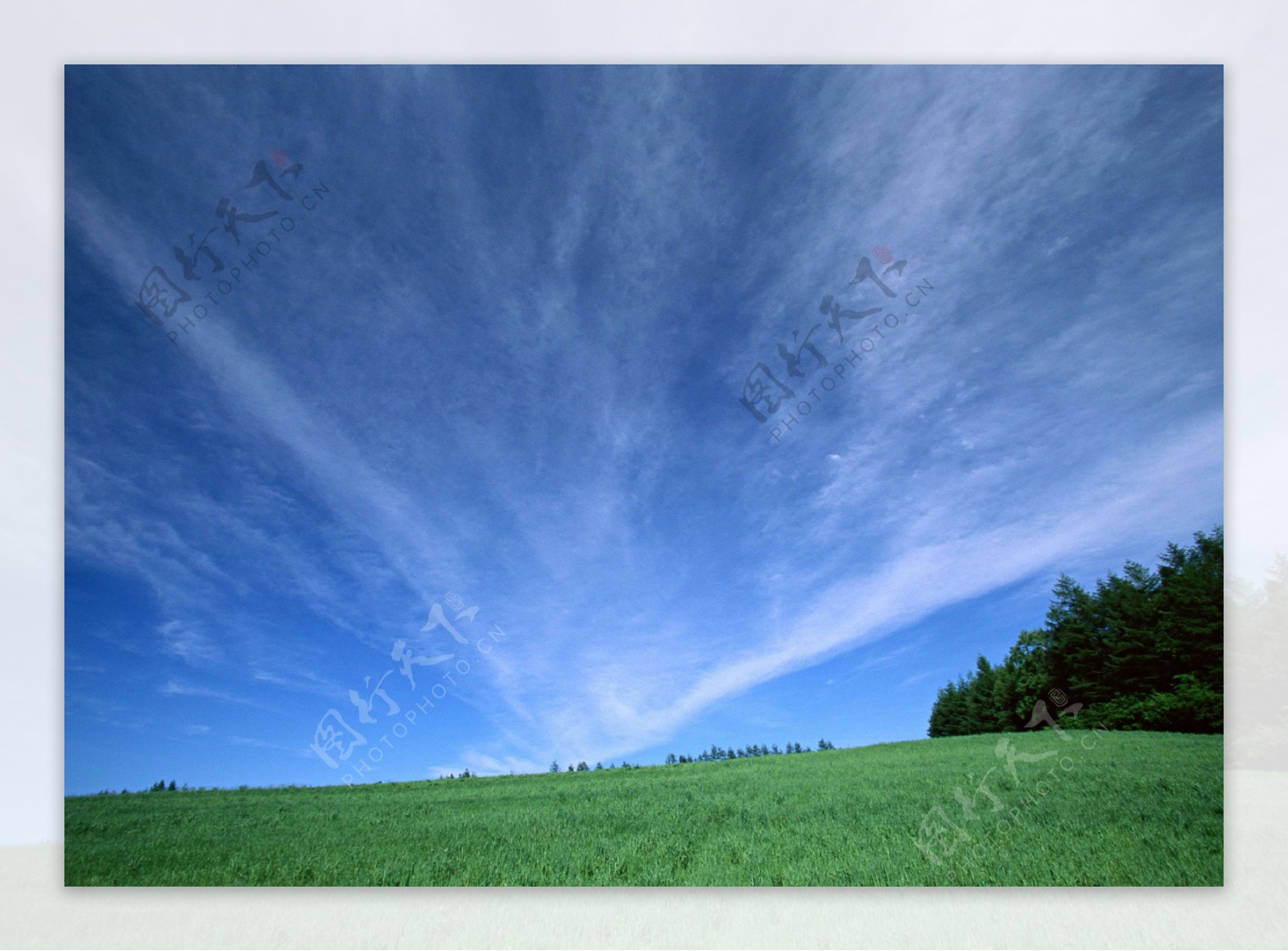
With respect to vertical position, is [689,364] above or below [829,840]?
above

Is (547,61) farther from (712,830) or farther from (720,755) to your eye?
(712,830)

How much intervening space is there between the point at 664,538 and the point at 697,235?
103 inches

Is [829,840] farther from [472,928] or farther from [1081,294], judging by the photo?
[1081,294]

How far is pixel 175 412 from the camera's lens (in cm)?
558

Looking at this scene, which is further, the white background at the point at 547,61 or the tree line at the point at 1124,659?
the tree line at the point at 1124,659

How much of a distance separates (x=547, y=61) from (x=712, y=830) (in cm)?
615

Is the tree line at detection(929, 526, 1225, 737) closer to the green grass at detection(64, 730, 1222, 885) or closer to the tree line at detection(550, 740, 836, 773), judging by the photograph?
the green grass at detection(64, 730, 1222, 885)

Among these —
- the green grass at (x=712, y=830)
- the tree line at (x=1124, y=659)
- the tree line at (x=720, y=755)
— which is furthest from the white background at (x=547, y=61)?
the tree line at (x=720, y=755)

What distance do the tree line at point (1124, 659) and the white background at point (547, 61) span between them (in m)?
0.24

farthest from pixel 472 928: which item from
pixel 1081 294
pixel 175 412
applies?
pixel 1081 294

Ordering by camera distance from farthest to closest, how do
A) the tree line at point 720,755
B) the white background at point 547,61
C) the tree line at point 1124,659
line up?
the tree line at point 720,755 < the tree line at point 1124,659 < the white background at point 547,61

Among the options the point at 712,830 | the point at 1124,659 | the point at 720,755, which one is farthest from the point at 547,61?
the point at 1124,659

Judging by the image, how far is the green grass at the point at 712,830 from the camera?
4918 mm

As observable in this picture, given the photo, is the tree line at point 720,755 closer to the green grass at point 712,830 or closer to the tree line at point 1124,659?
the green grass at point 712,830
